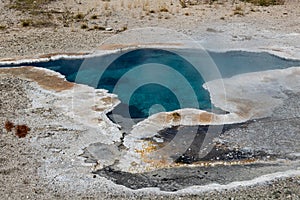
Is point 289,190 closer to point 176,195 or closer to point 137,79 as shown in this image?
point 176,195

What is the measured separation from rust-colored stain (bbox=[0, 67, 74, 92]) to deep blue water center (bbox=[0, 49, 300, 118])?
642mm

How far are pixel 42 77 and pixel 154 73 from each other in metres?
4.76

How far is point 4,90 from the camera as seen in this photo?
17656mm

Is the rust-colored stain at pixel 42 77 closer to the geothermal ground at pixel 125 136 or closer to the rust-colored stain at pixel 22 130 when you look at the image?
the geothermal ground at pixel 125 136

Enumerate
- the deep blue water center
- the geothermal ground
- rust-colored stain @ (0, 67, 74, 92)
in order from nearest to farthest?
the geothermal ground → the deep blue water center → rust-colored stain @ (0, 67, 74, 92)

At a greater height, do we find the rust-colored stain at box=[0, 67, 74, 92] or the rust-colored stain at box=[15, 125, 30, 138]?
the rust-colored stain at box=[0, 67, 74, 92]

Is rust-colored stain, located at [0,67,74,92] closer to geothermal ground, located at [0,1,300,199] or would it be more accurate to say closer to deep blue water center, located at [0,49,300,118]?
geothermal ground, located at [0,1,300,199]

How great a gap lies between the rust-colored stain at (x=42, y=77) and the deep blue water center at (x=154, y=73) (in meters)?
0.64

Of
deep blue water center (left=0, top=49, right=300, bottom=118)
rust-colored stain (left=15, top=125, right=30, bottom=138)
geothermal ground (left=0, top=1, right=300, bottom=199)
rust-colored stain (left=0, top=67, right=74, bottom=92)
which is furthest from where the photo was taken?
rust-colored stain (left=0, top=67, right=74, bottom=92)

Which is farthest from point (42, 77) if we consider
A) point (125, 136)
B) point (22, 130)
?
point (125, 136)

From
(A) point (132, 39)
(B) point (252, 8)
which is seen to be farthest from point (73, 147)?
(B) point (252, 8)

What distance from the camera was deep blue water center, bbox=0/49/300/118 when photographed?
17.6 metres

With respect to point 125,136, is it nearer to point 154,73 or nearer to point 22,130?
point 22,130

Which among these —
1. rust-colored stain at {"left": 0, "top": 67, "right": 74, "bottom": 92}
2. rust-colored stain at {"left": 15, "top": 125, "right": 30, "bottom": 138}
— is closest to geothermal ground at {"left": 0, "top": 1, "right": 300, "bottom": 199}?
rust-colored stain at {"left": 0, "top": 67, "right": 74, "bottom": 92}
